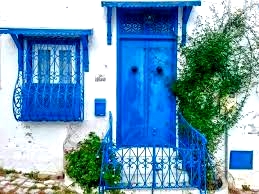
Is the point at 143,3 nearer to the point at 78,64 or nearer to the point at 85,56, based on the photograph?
the point at 85,56

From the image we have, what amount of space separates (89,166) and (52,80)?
2.11 m

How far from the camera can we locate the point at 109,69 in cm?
1034

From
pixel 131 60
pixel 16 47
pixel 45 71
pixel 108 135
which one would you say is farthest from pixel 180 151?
pixel 16 47

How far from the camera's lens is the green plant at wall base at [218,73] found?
9.91 metres

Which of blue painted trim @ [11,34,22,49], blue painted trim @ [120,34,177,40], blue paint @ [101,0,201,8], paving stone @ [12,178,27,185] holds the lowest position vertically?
paving stone @ [12,178,27,185]

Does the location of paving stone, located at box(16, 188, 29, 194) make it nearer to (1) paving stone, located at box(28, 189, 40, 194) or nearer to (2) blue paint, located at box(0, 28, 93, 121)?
(1) paving stone, located at box(28, 189, 40, 194)

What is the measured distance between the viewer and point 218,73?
33.0 feet

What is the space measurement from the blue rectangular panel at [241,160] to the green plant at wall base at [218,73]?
0.43m

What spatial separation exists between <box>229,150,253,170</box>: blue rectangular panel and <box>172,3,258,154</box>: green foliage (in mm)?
422

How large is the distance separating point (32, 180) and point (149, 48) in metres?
3.29

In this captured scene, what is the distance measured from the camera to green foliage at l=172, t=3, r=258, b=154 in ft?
32.4

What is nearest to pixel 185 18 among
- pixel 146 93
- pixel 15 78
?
pixel 146 93

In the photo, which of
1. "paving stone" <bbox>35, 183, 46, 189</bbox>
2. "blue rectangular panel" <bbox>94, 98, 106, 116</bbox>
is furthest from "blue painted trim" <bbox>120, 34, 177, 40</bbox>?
"paving stone" <bbox>35, 183, 46, 189</bbox>

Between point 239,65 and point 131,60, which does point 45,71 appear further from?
point 239,65
